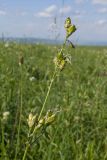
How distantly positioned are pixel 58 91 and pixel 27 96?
0.38 meters

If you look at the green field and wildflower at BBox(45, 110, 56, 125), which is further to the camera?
the green field

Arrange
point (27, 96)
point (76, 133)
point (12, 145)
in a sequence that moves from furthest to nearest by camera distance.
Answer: point (27, 96)
point (76, 133)
point (12, 145)

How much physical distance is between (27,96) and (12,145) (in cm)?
131

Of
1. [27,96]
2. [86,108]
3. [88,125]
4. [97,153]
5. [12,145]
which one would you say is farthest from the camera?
[27,96]

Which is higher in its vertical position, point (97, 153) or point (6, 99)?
point (6, 99)

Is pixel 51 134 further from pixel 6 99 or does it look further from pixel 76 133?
pixel 6 99

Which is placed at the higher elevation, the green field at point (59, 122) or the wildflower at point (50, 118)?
the wildflower at point (50, 118)

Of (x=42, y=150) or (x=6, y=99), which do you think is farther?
(x=6, y=99)

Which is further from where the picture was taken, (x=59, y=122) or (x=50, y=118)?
(x=59, y=122)

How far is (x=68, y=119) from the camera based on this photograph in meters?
3.17

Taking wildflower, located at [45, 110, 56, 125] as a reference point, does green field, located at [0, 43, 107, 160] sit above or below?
below

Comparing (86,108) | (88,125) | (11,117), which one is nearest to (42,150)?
(11,117)

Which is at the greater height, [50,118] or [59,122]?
[50,118]

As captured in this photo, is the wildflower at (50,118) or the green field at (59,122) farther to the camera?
the green field at (59,122)
